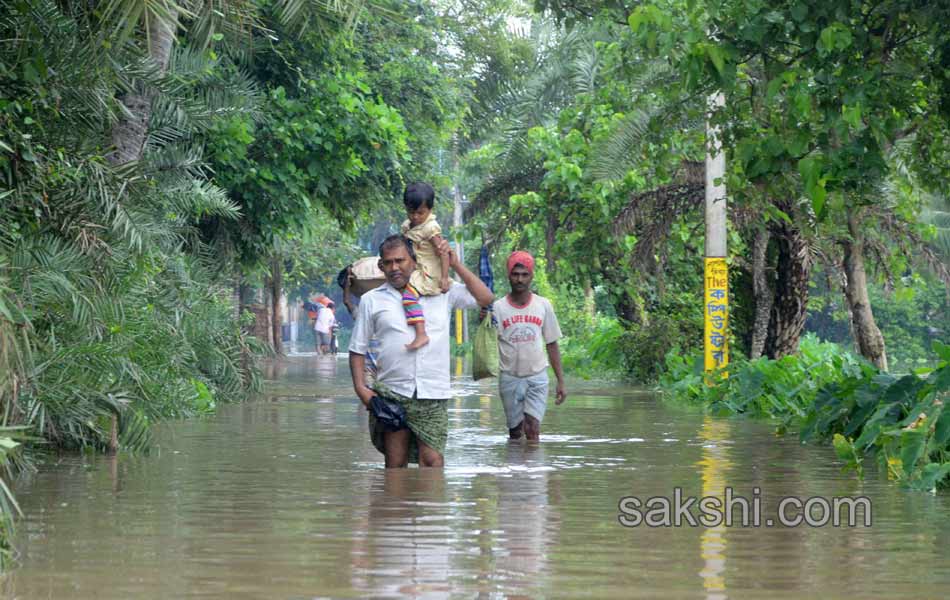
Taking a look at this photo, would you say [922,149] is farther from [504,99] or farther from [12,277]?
[504,99]

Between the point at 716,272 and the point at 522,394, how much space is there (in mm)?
8375

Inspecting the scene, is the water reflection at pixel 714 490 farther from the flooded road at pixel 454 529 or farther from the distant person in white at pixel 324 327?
the distant person in white at pixel 324 327

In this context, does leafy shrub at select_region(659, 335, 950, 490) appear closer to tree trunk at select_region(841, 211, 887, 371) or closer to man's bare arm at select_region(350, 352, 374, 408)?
tree trunk at select_region(841, 211, 887, 371)

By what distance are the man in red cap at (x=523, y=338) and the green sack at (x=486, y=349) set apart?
Result: 0.68 ft

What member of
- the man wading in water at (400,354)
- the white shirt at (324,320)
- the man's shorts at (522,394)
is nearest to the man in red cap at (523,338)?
the man's shorts at (522,394)

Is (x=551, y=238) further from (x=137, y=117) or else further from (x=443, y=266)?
(x=443, y=266)

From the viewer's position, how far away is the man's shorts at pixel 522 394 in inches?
518

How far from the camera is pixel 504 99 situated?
39.4m

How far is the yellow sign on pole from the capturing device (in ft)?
69.3

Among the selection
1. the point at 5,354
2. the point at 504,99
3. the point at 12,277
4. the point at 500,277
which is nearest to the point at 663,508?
the point at 5,354

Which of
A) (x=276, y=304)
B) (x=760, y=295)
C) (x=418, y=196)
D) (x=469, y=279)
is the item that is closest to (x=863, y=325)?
(x=760, y=295)

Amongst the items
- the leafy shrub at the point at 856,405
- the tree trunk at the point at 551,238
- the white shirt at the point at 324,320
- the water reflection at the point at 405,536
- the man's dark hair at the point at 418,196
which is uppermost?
the tree trunk at the point at 551,238

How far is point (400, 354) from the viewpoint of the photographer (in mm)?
9891

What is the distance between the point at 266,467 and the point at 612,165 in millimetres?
12094
